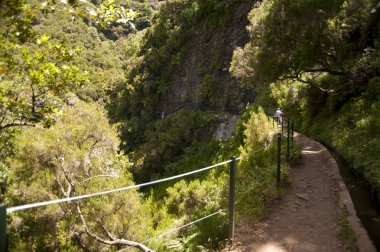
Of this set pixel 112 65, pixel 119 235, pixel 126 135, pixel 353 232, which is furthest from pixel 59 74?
pixel 112 65

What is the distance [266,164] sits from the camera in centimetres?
920

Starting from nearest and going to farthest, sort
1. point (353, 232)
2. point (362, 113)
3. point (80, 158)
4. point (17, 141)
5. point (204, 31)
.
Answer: point (353, 232), point (362, 113), point (17, 141), point (80, 158), point (204, 31)

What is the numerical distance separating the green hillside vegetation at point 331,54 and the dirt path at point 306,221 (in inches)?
87.7

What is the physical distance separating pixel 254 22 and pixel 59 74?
10194 millimetres

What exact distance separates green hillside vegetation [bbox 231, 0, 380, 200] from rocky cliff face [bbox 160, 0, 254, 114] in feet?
66.8

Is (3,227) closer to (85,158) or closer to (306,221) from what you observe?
(306,221)

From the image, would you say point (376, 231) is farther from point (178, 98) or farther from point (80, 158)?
point (178, 98)

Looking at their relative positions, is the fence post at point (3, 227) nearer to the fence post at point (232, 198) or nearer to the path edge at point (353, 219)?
the fence post at point (232, 198)

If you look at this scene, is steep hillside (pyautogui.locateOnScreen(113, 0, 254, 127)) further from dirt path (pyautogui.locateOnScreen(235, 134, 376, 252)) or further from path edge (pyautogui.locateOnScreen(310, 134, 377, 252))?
path edge (pyautogui.locateOnScreen(310, 134, 377, 252))

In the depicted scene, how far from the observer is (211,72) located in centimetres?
4088

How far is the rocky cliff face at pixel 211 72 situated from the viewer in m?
37.4

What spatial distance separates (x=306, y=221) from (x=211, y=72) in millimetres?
35765

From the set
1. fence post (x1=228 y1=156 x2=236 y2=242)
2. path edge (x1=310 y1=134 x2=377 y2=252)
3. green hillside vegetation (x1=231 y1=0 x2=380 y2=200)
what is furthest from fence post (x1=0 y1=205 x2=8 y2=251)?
green hillside vegetation (x1=231 y1=0 x2=380 y2=200)

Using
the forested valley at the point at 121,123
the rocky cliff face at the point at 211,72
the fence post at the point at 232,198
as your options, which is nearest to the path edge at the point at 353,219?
the forested valley at the point at 121,123
